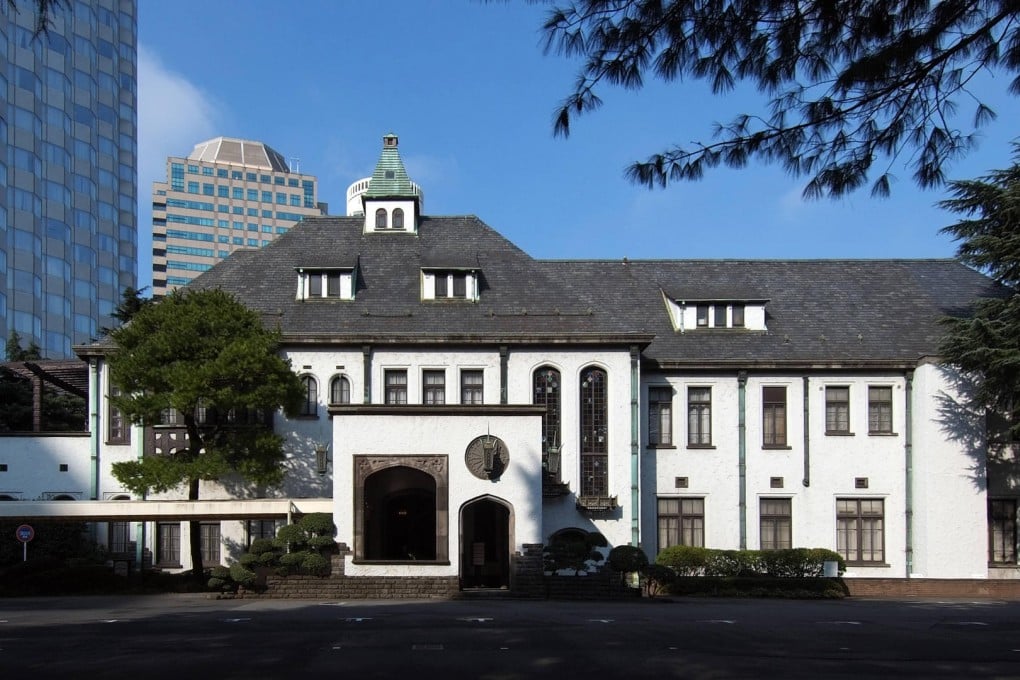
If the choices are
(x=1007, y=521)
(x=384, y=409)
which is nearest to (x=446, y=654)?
(x=384, y=409)

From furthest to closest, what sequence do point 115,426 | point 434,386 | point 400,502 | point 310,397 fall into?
point 400,502 < point 434,386 < point 115,426 < point 310,397

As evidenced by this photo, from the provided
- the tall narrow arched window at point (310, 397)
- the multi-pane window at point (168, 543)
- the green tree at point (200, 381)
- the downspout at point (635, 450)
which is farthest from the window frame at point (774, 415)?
the multi-pane window at point (168, 543)

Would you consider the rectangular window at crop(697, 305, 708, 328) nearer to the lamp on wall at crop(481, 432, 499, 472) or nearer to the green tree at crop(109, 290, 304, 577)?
the lamp on wall at crop(481, 432, 499, 472)

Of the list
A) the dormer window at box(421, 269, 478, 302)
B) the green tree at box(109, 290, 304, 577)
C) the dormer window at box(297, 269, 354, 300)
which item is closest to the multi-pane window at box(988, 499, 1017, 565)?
the dormer window at box(421, 269, 478, 302)

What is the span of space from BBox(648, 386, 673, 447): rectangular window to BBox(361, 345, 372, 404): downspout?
820 centimetres

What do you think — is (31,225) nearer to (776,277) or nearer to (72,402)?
(72,402)

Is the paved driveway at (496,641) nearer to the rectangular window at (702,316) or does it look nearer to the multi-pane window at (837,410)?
the multi-pane window at (837,410)

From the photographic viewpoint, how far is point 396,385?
33.0 m

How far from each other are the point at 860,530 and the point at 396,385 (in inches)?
554

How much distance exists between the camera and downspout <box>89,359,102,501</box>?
32469 millimetres

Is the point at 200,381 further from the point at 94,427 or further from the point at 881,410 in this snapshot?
the point at 881,410

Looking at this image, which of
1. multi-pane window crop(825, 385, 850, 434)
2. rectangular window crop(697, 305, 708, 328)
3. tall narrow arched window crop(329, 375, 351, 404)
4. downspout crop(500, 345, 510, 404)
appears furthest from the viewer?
rectangular window crop(697, 305, 708, 328)

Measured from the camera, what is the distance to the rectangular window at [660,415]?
33.9 metres

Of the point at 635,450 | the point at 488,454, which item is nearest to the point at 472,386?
the point at 488,454
